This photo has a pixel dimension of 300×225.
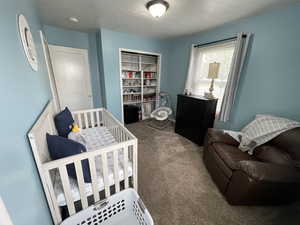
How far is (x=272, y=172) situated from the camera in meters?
1.15

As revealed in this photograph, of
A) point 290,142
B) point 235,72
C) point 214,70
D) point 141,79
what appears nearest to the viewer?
point 290,142

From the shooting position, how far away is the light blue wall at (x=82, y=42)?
8.90 ft

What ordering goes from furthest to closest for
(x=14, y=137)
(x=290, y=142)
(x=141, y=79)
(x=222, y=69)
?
1. (x=141, y=79)
2. (x=222, y=69)
3. (x=290, y=142)
4. (x=14, y=137)

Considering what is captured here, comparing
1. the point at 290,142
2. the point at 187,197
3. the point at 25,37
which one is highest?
the point at 25,37

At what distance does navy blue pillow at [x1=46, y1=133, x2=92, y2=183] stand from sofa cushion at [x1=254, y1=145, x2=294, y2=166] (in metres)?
2.05

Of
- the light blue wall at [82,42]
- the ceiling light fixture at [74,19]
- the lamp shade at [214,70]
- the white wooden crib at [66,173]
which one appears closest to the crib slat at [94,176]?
the white wooden crib at [66,173]

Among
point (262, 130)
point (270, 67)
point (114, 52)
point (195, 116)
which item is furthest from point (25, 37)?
point (270, 67)

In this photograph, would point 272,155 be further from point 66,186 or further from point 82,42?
point 82,42

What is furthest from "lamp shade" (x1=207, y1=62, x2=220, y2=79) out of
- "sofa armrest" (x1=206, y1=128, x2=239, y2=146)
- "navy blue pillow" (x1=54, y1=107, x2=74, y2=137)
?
"navy blue pillow" (x1=54, y1=107, x2=74, y2=137)

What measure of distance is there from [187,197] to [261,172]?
0.82m

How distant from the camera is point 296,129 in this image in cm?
142

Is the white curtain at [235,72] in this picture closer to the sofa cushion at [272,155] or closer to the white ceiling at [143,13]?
the white ceiling at [143,13]

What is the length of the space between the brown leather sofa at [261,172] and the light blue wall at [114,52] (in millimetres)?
2581

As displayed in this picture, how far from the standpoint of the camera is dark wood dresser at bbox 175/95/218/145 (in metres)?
2.41
